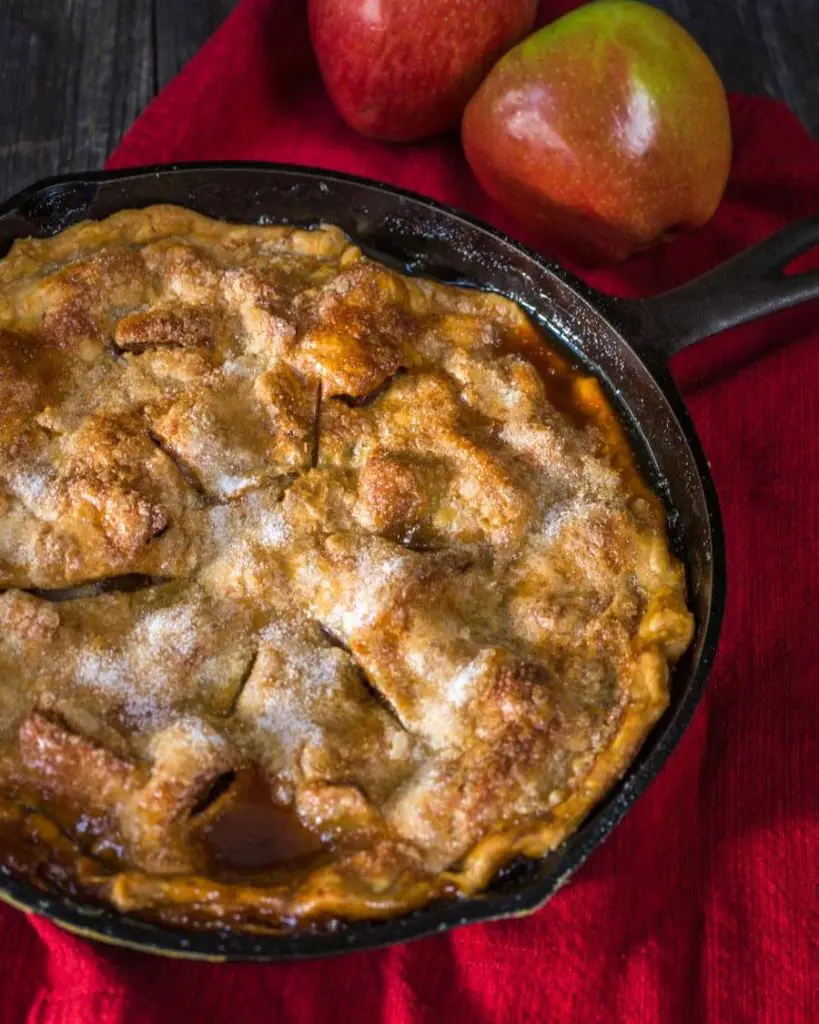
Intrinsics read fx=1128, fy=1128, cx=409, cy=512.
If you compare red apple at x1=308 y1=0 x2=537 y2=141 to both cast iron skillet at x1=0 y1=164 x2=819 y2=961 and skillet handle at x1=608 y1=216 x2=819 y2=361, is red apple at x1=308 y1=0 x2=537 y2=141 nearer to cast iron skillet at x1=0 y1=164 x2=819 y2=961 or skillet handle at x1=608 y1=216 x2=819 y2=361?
cast iron skillet at x1=0 y1=164 x2=819 y2=961

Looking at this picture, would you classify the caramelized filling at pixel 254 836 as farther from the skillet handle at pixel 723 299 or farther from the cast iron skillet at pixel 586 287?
the skillet handle at pixel 723 299

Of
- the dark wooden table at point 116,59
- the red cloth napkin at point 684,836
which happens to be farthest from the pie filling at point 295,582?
the dark wooden table at point 116,59

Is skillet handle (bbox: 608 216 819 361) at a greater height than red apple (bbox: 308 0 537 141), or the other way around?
red apple (bbox: 308 0 537 141)

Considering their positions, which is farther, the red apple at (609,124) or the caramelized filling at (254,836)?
the red apple at (609,124)

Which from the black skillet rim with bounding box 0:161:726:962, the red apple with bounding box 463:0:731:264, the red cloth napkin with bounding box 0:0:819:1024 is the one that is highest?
the red apple with bounding box 463:0:731:264

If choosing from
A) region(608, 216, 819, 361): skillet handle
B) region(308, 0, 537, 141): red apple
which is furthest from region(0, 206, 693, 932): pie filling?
region(308, 0, 537, 141): red apple

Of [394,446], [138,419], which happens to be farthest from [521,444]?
[138,419]
